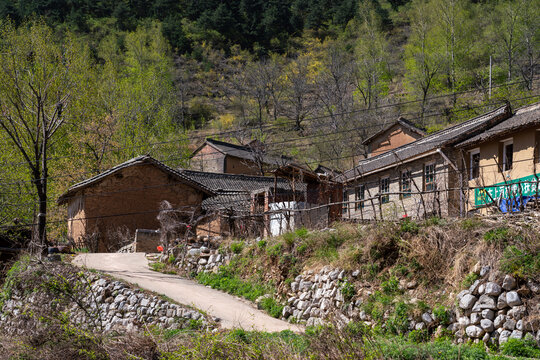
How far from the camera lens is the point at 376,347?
8.90 m

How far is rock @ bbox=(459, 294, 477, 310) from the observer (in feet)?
35.8

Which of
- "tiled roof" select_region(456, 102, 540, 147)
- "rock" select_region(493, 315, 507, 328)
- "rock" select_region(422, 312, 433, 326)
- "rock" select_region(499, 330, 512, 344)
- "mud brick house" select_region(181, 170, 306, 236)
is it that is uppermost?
"tiled roof" select_region(456, 102, 540, 147)

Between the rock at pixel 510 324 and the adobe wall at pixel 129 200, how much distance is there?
62.0ft

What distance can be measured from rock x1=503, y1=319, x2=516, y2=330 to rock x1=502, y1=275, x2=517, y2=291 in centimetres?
67

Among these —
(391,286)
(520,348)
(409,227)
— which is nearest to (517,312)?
(520,348)

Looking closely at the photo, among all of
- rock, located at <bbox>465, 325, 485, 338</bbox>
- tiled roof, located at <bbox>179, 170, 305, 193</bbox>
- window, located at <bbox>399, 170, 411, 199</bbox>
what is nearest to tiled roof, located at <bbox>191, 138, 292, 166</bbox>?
tiled roof, located at <bbox>179, 170, 305, 193</bbox>

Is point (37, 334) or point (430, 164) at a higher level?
point (430, 164)

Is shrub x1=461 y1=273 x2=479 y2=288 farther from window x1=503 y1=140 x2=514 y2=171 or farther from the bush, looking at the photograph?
window x1=503 y1=140 x2=514 y2=171

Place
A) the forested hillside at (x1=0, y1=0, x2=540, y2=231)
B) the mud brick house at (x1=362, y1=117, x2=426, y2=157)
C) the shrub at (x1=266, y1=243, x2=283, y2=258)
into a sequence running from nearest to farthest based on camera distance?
the shrub at (x1=266, y1=243, x2=283, y2=258) < the forested hillside at (x1=0, y1=0, x2=540, y2=231) < the mud brick house at (x1=362, y1=117, x2=426, y2=157)

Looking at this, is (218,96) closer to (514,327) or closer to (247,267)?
(247,267)

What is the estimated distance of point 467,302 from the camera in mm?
10922

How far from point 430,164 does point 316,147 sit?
23.5 metres

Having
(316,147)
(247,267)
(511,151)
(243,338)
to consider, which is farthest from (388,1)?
(243,338)

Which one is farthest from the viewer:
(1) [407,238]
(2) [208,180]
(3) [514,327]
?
(2) [208,180]
